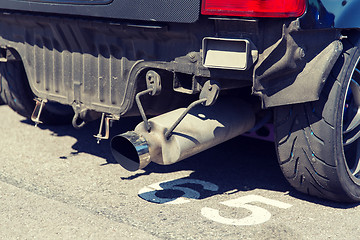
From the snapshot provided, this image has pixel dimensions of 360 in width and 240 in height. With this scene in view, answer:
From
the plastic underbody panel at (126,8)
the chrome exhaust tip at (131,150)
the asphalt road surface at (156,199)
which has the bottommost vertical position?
the asphalt road surface at (156,199)

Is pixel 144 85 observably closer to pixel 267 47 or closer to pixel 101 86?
pixel 101 86

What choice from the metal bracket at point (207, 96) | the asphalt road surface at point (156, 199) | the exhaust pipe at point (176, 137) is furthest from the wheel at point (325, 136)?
the metal bracket at point (207, 96)

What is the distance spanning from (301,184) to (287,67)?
2.49ft

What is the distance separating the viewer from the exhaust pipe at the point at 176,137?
293cm

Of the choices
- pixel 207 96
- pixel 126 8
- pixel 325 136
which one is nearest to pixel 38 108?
pixel 126 8

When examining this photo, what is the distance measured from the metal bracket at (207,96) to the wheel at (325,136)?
0.41 meters

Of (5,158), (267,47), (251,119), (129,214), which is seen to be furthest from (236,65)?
(5,158)

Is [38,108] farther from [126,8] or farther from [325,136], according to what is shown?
[325,136]

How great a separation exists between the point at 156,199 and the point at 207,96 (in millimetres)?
708

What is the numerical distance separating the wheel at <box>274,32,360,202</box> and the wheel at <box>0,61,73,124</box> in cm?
206

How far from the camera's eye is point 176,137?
293 cm

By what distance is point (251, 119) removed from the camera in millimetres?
3314

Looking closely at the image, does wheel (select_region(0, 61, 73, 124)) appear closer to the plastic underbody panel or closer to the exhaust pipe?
the plastic underbody panel

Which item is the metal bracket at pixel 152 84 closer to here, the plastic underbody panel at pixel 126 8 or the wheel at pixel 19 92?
the plastic underbody panel at pixel 126 8
